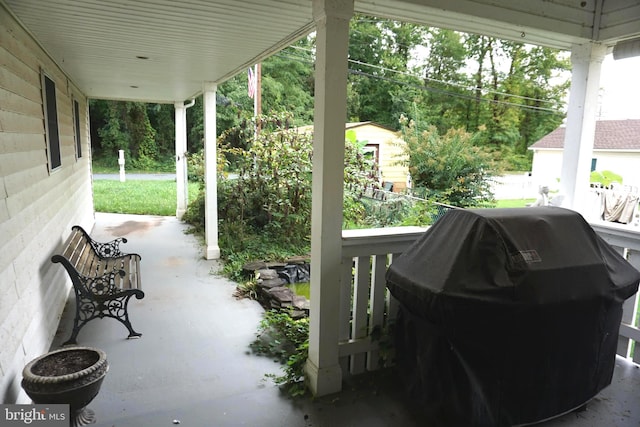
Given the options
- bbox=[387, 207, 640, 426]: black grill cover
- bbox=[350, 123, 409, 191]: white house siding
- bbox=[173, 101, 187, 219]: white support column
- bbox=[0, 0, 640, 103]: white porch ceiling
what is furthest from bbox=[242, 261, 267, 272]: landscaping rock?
bbox=[350, 123, 409, 191]: white house siding

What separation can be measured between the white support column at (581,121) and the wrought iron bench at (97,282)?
402cm

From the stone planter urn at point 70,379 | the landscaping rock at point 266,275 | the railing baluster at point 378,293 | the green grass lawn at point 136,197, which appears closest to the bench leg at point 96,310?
the stone planter urn at point 70,379

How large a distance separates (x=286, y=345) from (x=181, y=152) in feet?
23.1

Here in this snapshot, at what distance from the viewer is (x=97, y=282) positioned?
3.77m

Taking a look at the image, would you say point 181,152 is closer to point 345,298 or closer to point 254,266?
point 254,266

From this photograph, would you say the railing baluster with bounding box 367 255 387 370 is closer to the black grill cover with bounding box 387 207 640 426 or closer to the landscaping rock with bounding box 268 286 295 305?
the black grill cover with bounding box 387 207 640 426

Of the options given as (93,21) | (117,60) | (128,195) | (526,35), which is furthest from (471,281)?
(128,195)

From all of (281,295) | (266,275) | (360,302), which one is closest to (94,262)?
(266,275)

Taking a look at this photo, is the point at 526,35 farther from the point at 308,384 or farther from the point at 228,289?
the point at 228,289

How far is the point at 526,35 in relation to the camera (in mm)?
3330

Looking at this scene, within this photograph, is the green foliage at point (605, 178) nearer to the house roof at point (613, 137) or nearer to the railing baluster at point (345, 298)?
the house roof at point (613, 137)

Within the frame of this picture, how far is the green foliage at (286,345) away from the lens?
9.74 ft

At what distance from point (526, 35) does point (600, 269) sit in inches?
79.0

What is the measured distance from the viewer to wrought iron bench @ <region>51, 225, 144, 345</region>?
3.59 m
